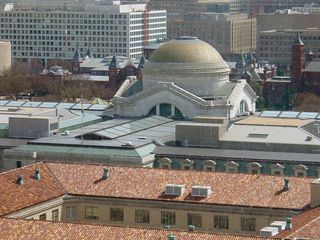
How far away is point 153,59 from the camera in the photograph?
116 meters

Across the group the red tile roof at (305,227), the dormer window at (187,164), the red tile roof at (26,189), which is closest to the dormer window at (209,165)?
the dormer window at (187,164)

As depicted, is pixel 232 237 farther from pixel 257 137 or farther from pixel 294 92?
pixel 294 92

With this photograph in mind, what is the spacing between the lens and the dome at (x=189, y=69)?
371 feet

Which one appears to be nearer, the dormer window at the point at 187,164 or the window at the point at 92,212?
the window at the point at 92,212

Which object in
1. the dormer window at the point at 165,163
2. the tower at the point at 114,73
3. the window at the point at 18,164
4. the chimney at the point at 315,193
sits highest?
the chimney at the point at 315,193

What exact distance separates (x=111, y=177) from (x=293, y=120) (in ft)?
115

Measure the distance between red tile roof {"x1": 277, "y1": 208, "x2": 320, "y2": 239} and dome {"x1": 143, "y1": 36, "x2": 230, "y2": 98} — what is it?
5166cm

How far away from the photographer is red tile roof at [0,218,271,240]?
5460 centimetres

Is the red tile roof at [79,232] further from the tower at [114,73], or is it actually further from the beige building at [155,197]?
the tower at [114,73]

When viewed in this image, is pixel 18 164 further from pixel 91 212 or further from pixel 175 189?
pixel 175 189

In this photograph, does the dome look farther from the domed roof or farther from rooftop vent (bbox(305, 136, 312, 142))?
rooftop vent (bbox(305, 136, 312, 142))

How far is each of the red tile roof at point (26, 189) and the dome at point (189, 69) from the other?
3953 cm

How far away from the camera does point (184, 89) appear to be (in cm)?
11269

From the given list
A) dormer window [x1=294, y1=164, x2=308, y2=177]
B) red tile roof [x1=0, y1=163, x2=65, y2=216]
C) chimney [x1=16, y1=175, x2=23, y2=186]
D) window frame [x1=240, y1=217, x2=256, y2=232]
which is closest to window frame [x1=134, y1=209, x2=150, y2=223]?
red tile roof [x1=0, y1=163, x2=65, y2=216]
